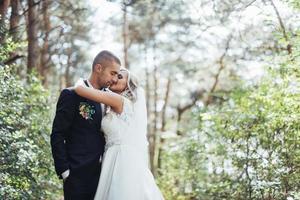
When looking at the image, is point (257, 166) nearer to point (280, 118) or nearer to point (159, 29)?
point (280, 118)

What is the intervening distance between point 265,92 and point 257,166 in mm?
1215

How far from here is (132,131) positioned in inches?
176

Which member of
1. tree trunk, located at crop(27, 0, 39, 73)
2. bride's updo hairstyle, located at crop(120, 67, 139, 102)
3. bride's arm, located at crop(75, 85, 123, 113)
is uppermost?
tree trunk, located at crop(27, 0, 39, 73)

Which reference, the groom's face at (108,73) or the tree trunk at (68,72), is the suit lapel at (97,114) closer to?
the groom's face at (108,73)

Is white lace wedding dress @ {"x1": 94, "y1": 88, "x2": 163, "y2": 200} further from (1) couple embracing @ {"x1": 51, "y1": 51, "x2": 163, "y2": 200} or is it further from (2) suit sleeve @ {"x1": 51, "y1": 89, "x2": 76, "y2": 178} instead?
(2) suit sleeve @ {"x1": 51, "y1": 89, "x2": 76, "y2": 178}

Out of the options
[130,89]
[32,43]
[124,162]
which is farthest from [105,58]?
[32,43]

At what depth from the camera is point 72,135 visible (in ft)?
13.8

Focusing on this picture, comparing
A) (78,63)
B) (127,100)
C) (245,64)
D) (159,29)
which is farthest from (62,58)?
(127,100)

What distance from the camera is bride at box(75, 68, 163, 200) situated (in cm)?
435

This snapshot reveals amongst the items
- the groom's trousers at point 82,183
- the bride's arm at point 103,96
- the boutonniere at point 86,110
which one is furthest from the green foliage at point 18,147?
the bride's arm at point 103,96

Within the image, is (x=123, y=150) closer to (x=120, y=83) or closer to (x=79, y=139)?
(x=79, y=139)

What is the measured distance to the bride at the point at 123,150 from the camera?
4348 mm

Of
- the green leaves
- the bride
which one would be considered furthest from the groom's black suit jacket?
the green leaves

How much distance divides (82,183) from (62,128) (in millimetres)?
512
